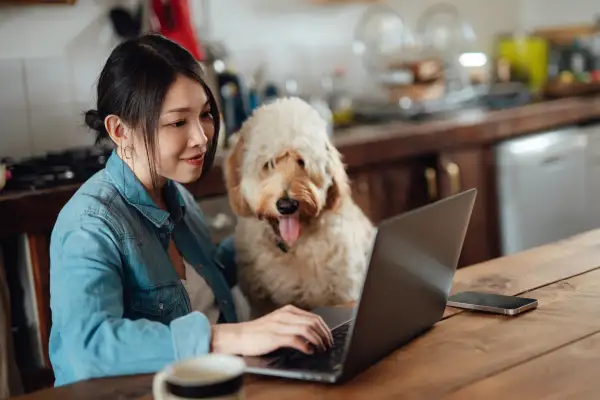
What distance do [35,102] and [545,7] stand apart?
9.59 feet

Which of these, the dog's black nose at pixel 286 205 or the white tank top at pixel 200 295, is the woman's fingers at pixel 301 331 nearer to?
the white tank top at pixel 200 295

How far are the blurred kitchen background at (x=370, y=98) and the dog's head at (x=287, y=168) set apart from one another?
461 mm

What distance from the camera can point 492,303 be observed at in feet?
4.60

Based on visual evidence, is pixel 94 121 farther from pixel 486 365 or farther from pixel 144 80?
pixel 486 365

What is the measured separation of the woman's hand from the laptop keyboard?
0.04 feet

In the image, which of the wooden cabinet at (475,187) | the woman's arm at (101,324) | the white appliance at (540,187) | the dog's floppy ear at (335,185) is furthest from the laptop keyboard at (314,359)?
the white appliance at (540,187)

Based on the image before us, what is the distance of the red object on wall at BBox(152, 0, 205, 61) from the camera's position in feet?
9.43

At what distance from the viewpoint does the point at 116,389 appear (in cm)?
115

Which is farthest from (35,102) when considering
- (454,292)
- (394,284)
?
(394,284)

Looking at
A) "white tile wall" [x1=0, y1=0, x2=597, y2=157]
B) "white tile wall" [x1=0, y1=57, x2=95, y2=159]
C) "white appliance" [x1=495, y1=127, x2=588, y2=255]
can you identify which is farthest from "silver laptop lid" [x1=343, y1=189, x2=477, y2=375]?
"white appliance" [x1=495, y1=127, x2=588, y2=255]

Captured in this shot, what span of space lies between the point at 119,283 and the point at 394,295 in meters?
0.44

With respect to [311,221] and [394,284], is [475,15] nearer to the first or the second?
[311,221]

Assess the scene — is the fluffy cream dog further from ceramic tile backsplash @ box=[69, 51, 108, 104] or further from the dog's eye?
ceramic tile backsplash @ box=[69, 51, 108, 104]

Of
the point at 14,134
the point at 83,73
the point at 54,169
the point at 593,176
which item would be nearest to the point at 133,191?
the point at 54,169
